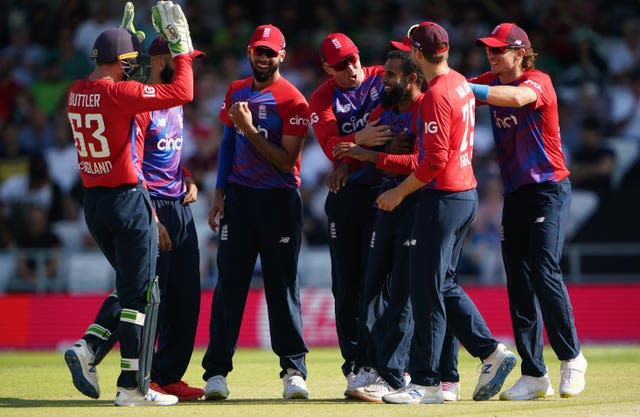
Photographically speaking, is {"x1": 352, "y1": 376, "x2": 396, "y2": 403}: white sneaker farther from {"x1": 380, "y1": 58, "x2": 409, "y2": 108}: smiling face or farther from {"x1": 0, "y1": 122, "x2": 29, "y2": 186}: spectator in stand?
{"x1": 0, "y1": 122, "x2": 29, "y2": 186}: spectator in stand

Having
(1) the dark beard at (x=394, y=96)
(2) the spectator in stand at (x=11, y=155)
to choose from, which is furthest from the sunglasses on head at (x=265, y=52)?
(2) the spectator in stand at (x=11, y=155)

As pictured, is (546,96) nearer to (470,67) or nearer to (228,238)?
(228,238)

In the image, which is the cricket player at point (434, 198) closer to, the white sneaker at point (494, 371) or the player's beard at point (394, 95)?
the white sneaker at point (494, 371)

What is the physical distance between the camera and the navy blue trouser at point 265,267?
902 cm

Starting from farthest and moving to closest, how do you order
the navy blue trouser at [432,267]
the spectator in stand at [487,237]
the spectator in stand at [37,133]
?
1. the spectator in stand at [37,133]
2. the spectator in stand at [487,237]
3. the navy blue trouser at [432,267]

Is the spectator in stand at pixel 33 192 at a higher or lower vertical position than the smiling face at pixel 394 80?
lower

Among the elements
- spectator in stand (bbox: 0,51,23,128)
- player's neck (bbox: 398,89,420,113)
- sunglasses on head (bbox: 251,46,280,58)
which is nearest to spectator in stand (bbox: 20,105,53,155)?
spectator in stand (bbox: 0,51,23,128)

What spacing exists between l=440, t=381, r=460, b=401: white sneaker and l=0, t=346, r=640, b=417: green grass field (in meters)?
0.08

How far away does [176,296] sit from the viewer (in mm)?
9117

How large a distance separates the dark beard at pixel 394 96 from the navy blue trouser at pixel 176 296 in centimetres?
178

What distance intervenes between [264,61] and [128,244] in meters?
1.81

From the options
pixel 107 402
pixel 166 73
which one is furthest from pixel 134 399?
pixel 166 73

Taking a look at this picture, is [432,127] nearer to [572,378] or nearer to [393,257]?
[393,257]

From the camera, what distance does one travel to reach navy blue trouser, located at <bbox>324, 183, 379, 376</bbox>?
29.7ft
